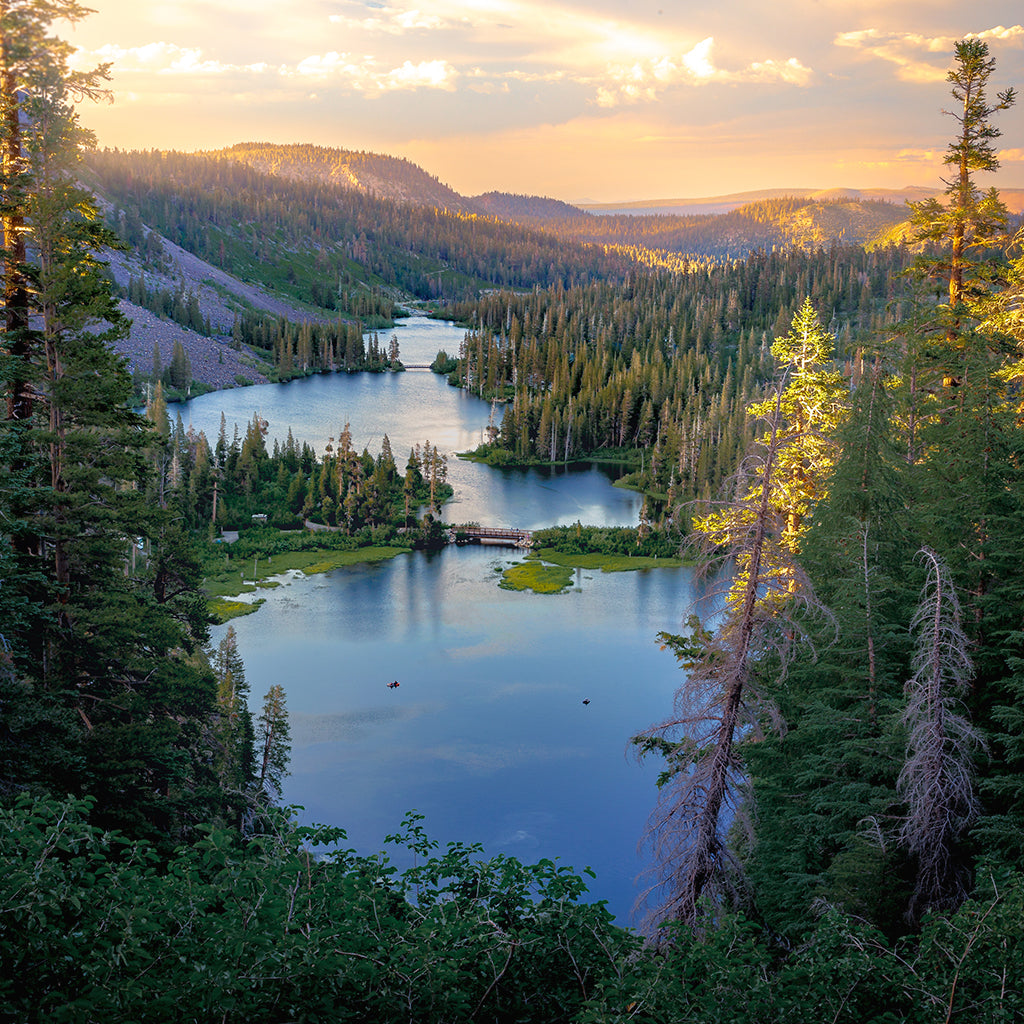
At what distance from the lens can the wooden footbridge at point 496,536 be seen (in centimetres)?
7719

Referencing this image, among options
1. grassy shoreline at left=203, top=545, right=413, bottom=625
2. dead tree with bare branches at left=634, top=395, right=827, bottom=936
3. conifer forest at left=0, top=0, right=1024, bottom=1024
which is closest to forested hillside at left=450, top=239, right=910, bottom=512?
grassy shoreline at left=203, top=545, right=413, bottom=625

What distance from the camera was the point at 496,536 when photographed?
256 feet

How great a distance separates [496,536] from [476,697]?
102 feet

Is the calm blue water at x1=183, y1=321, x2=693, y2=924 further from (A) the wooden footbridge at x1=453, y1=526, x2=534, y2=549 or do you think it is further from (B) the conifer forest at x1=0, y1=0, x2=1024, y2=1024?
(B) the conifer forest at x1=0, y1=0, x2=1024, y2=1024

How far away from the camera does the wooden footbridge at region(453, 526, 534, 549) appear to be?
7719 cm

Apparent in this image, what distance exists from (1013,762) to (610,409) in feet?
360

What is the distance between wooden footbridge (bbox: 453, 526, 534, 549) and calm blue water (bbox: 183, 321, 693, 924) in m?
1.64

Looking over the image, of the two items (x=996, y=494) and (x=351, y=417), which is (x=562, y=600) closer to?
(x=996, y=494)

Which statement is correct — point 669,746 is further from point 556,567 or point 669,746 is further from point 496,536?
point 496,536

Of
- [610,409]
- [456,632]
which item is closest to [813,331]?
[456,632]

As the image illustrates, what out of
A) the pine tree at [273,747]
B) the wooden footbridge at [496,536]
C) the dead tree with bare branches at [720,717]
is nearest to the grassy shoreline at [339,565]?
the wooden footbridge at [496,536]

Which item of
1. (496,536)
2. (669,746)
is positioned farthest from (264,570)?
(669,746)

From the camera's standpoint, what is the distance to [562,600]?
210 feet

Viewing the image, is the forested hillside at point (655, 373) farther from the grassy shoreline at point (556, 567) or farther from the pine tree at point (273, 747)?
the pine tree at point (273, 747)
